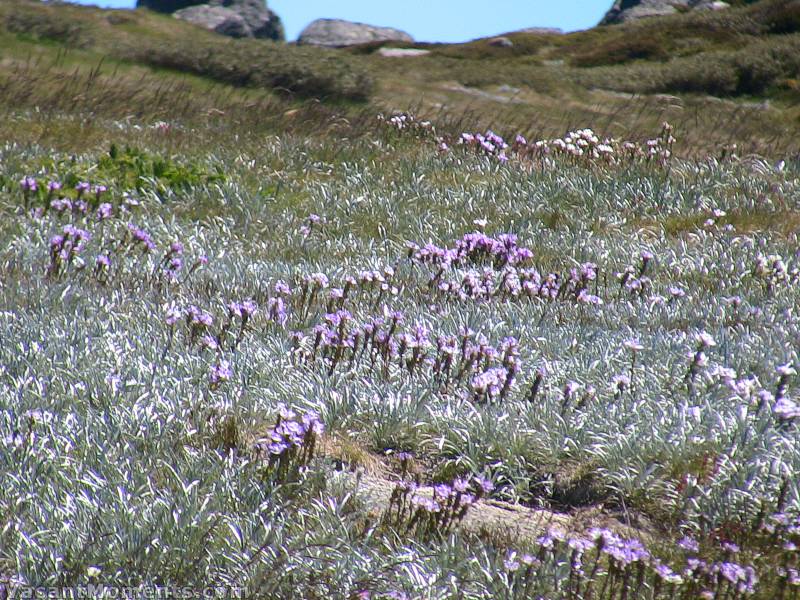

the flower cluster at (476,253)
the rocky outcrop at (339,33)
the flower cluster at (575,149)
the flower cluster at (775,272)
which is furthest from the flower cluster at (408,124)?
the rocky outcrop at (339,33)

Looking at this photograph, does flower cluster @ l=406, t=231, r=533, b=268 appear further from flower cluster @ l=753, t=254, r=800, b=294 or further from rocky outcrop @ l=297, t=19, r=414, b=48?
rocky outcrop @ l=297, t=19, r=414, b=48

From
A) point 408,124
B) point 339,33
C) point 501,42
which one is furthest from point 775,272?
point 339,33

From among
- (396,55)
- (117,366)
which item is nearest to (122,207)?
(117,366)

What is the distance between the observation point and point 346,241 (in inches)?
326

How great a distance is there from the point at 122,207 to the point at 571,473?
5747 mm

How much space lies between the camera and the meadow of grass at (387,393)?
10.3ft

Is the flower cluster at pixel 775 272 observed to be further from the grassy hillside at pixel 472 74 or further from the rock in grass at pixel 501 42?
the rock in grass at pixel 501 42

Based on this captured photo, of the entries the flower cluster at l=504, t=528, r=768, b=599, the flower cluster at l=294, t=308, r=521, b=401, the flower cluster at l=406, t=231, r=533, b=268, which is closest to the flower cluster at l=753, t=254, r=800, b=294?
the flower cluster at l=406, t=231, r=533, b=268

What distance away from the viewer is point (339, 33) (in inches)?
3401

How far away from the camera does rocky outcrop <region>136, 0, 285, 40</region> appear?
9156cm

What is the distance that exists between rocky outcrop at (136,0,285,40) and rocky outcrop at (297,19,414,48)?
7.88 meters

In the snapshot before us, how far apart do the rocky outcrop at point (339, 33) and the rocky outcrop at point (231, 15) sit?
25.9 feet

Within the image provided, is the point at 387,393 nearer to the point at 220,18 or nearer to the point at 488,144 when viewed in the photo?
the point at 488,144

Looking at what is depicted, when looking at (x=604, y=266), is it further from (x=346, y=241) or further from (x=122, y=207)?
(x=122, y=207)
